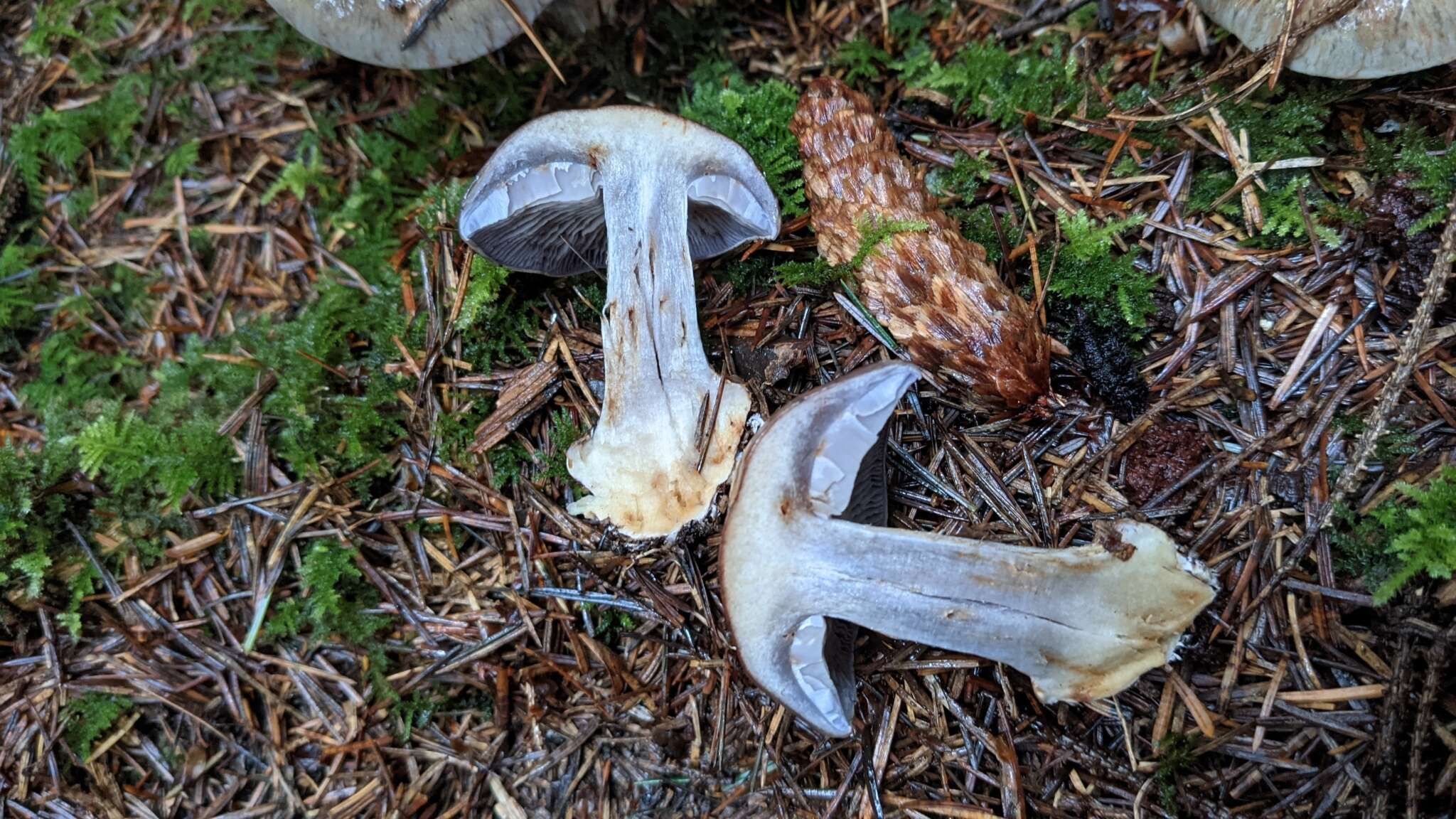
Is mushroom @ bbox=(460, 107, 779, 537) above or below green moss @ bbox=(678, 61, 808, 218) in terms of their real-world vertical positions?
below

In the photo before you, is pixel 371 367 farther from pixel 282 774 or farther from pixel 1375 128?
pixel 1375 128

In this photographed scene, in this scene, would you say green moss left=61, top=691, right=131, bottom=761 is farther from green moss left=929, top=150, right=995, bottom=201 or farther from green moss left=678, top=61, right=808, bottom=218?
green moss left=929, top=150, right=995, bottom=201

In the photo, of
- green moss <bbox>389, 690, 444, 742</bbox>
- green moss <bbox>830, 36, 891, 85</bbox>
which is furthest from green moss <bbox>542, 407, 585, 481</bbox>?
green moss <bbox>830, 36, 891, 85</bbox>

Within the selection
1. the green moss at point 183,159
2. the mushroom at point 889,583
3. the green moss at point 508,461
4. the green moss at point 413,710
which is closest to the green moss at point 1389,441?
the mushroom at point 889,583

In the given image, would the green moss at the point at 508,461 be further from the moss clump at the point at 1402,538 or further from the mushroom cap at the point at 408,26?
the moss clump at the point at 1402,538

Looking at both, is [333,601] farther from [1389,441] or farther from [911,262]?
[1389,441]

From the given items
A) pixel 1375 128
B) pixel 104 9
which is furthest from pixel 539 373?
pixel 1375 128
